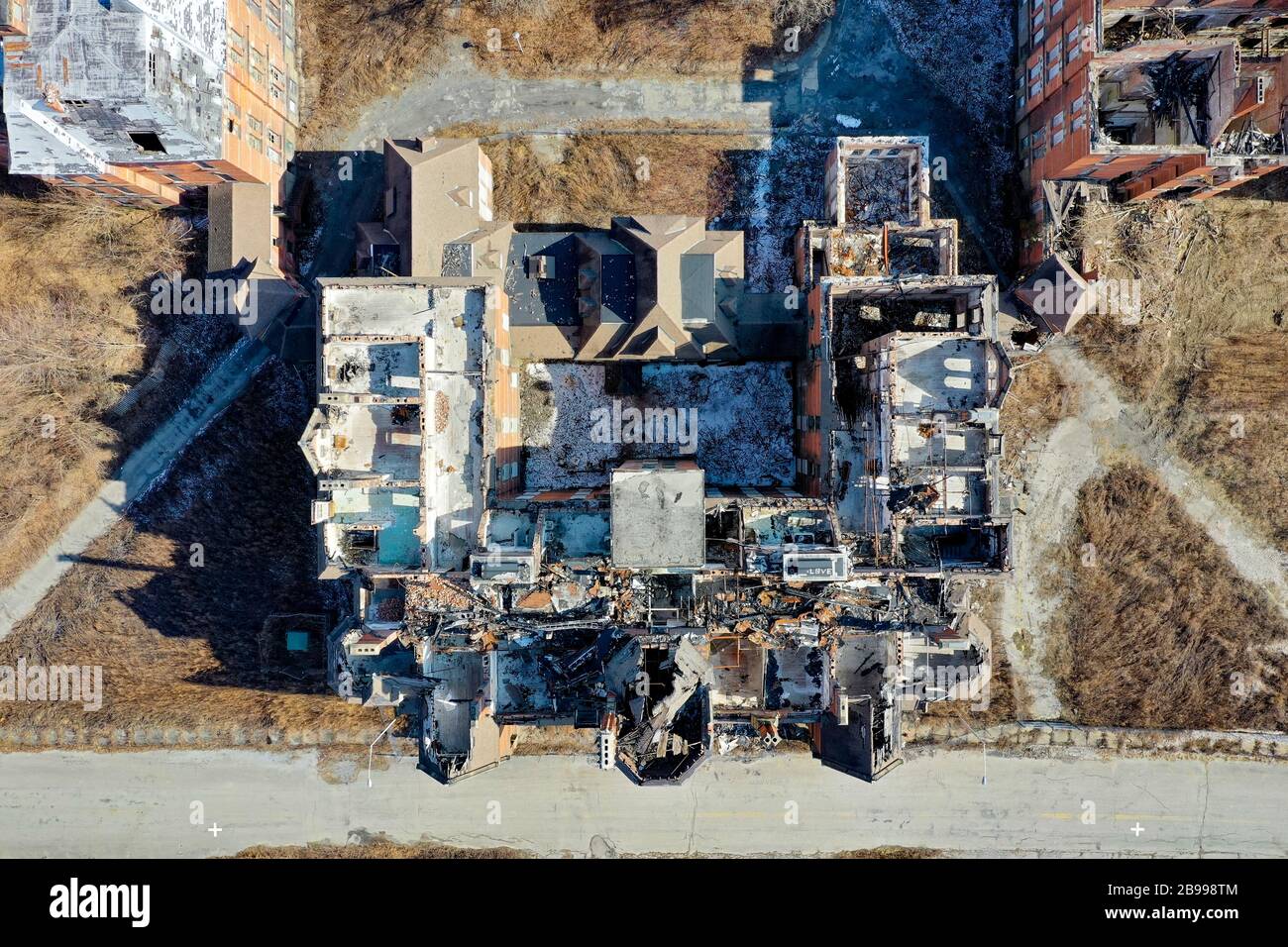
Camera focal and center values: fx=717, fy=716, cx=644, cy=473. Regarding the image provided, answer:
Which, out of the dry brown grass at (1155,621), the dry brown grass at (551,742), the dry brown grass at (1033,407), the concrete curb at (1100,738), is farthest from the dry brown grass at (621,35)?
the concrete curb at (1100,738)

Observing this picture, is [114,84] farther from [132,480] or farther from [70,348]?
[132,480]

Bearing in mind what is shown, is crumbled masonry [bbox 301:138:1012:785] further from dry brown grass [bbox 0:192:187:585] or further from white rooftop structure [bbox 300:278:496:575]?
dry brown grass [bbox 0:192:187:585]

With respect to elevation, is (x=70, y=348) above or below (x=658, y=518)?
above

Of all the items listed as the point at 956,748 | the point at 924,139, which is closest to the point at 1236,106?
the point at 924,139

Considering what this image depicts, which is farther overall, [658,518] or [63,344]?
[63,344]

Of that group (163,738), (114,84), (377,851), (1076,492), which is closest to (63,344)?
(114,84)

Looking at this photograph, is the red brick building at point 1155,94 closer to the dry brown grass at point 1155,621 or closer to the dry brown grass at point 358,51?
the dry brown grass at point 1155,621
